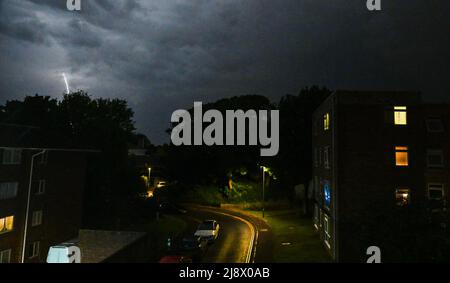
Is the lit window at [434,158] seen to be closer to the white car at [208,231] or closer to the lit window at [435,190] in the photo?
the lit window at [435,190]

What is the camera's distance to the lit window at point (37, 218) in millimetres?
27211

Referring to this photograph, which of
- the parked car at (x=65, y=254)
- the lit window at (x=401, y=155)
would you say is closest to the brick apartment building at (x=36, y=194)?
the parked car at (x=65, y=254)

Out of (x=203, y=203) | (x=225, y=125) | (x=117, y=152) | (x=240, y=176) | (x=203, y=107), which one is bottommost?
(x=203, y=203)

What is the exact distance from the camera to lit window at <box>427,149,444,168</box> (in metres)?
24.6

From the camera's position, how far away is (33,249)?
26.9 meters

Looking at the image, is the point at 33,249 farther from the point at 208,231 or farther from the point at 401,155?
the point at 401,155

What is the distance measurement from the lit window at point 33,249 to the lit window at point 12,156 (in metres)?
7.80

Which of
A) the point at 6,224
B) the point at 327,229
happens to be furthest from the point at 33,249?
the point at 327,229

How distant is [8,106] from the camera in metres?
41.8
